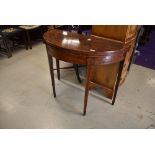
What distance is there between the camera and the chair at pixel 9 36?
287 centimetres

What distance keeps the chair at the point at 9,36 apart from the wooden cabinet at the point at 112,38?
1.86 meters

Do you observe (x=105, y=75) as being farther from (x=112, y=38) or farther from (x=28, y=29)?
(x=28, y=29)

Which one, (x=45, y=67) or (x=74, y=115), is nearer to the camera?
(x=74, y=115)

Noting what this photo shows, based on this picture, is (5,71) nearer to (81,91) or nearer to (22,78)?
(22,78)

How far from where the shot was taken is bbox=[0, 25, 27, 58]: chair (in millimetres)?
2865

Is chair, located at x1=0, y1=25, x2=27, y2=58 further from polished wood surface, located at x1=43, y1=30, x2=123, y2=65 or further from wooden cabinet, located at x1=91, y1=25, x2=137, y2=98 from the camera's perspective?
wooden cabinet, located at x1=91, y1=25, x2=137, y2=98

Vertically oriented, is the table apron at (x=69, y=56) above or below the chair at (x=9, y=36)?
above

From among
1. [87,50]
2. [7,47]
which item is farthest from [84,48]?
[7,47]

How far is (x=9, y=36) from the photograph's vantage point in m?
2.99

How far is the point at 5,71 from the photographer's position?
2527mm

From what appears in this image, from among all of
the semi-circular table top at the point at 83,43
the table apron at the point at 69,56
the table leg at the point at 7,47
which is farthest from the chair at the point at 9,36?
the table apron at the point at 69,56

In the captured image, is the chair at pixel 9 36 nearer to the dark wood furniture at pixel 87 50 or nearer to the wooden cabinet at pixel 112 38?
the dark wood furniture at pixel 87 50
